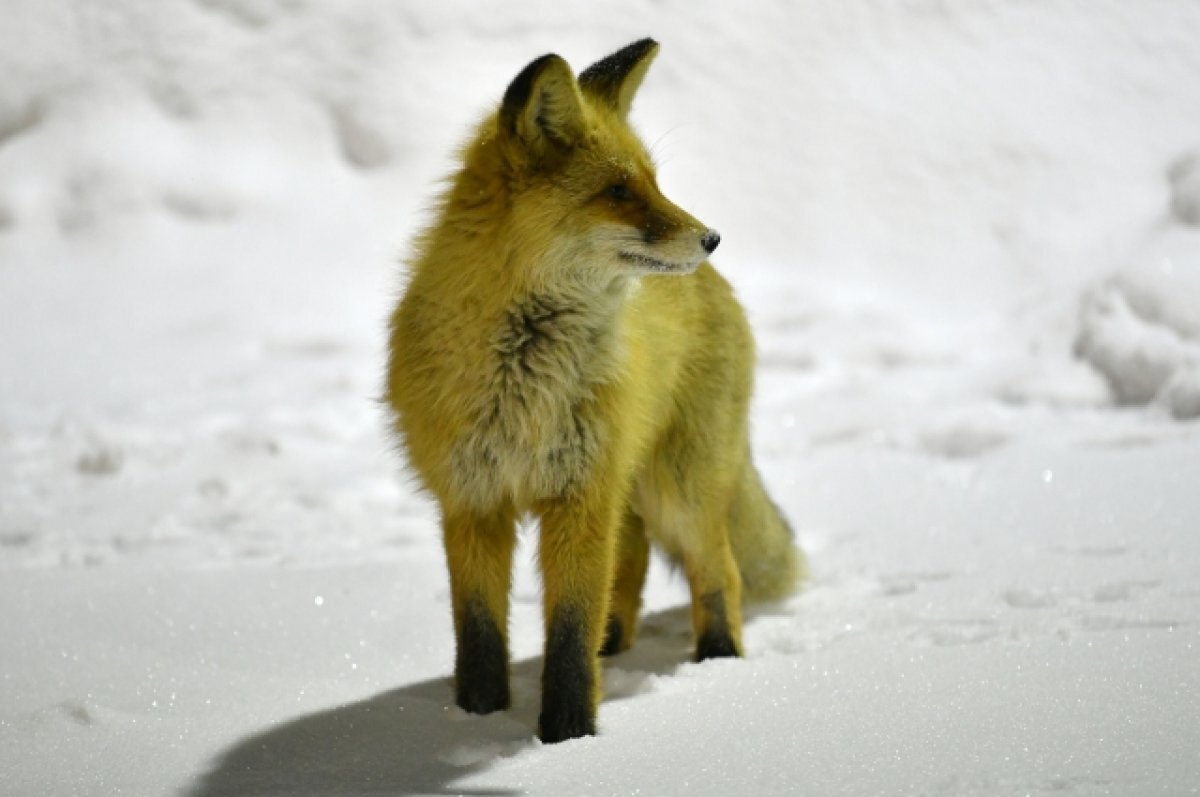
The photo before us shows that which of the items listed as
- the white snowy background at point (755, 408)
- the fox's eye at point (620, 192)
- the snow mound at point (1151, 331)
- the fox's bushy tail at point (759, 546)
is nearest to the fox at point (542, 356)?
the fox's eye at point (620, 192)

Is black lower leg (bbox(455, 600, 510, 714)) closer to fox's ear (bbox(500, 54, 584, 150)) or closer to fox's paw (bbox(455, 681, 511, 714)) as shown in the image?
fox's paw (bbox(455, 681, 511, 714))

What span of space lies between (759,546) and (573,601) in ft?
4.87

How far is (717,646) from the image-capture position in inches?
173

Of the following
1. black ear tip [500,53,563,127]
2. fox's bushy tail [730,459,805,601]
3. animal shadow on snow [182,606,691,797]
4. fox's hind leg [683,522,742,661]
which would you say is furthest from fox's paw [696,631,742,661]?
black ear tip [500,53,563,127]

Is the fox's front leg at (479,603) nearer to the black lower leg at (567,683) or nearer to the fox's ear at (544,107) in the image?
the black lower leg at (567,683)

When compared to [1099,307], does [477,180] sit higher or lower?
higher

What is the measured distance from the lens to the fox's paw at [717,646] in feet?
14.4

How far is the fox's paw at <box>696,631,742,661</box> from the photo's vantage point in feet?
14.4

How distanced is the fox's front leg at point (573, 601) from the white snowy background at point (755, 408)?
0.52 feet

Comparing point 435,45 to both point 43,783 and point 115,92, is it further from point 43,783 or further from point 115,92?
point 43,783

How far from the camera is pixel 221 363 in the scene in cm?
858

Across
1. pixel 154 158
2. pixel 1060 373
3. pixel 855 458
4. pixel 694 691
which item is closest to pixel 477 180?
pixel 694 691

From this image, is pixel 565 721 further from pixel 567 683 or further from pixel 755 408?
pixel 755 408

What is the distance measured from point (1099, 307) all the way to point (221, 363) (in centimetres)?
562
